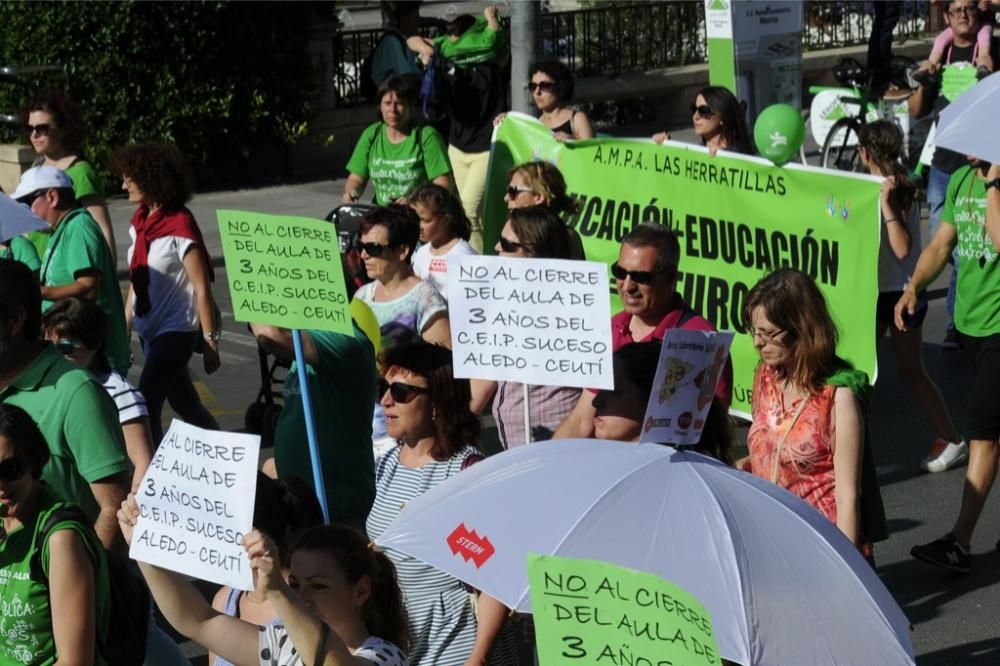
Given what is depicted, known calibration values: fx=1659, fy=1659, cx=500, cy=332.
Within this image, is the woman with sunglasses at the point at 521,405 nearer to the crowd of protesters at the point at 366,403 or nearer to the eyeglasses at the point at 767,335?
the crowd of protesters at the point at 366,403

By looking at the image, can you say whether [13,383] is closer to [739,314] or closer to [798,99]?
[739,314]

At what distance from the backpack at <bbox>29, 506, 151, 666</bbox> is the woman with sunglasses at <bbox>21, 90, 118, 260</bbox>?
412cm

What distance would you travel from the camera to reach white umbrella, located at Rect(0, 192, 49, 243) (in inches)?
260

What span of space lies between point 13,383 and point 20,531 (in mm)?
762

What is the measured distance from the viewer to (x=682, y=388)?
4398mm

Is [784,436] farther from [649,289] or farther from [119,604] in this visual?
[119,604]

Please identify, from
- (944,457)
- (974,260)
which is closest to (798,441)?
(974,260)

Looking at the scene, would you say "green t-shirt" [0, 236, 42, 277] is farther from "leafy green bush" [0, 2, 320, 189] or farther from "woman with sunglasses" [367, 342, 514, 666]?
"leafy green bush" [0, 2, 320, 189]

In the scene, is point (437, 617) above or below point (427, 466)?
Result: below

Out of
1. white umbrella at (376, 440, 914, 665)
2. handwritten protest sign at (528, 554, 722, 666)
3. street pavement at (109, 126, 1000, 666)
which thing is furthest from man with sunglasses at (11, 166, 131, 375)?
handwritten protest sign at (528, 554, 722, 666)

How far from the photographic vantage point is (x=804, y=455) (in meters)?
5.00

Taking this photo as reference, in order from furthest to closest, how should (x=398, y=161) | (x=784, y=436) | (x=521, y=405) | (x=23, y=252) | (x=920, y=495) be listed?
(x=398, y=161), (x=920, y=495), (x=23, y=252), (x=521, y=405), (x=784, y=436)

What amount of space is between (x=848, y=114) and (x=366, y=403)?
11.2m

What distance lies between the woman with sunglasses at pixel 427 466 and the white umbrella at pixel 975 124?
2317mm
